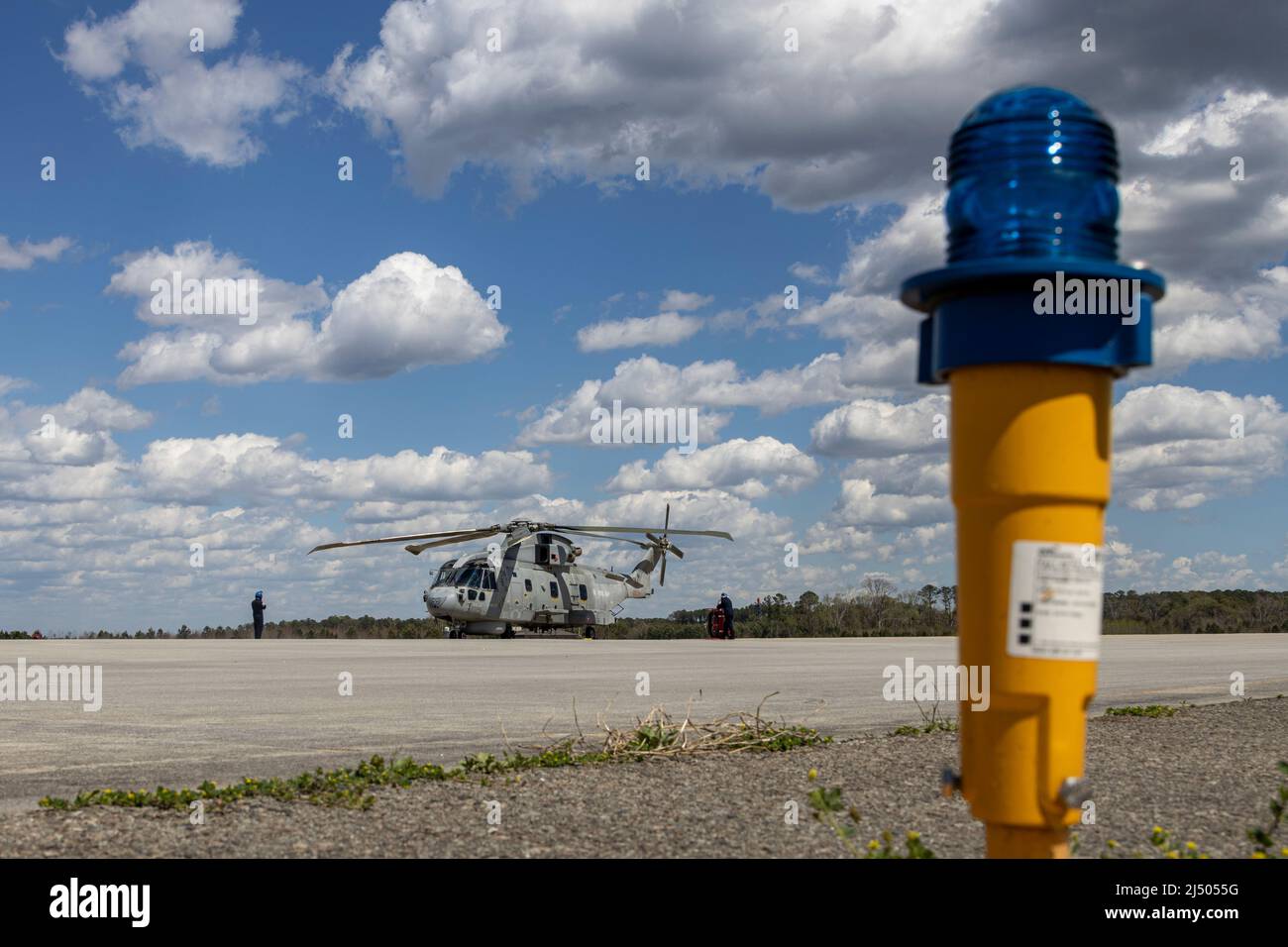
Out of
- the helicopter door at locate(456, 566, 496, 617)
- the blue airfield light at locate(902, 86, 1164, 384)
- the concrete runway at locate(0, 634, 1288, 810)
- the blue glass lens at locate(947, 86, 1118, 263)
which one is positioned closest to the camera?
the blue airfield light at locate(902, 86, 1164, 384)

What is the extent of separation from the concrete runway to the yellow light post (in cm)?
534

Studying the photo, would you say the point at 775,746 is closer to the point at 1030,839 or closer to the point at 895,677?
the point at 1030,839

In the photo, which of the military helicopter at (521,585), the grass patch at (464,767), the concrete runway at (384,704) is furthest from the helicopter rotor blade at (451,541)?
the grass patch at (464,767)

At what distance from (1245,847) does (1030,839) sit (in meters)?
3.08

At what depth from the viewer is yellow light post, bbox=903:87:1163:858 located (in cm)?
221

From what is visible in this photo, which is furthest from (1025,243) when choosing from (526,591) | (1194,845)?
(526,591)

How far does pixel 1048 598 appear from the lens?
2.23m

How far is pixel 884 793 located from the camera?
6121 millimetres

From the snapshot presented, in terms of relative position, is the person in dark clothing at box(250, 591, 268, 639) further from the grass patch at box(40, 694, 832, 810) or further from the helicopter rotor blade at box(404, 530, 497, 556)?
the grass patch at box(40, 694, 832, 810)

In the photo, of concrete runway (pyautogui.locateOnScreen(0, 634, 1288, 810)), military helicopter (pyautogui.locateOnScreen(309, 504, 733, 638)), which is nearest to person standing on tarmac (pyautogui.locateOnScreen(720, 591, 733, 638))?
military helicopter (pyautogui.locateOnScreen(309, 504, 733, 638))

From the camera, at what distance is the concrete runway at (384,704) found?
7898 mm

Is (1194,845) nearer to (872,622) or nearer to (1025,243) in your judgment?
(1025,243)

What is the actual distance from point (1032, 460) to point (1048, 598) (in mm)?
254
